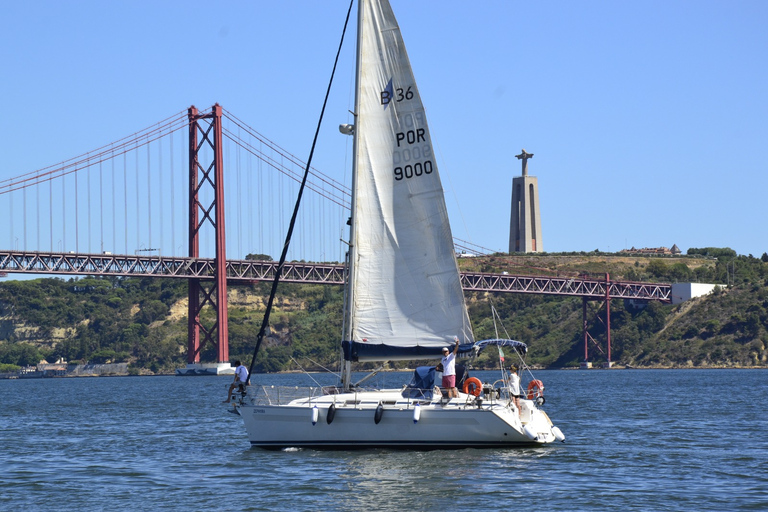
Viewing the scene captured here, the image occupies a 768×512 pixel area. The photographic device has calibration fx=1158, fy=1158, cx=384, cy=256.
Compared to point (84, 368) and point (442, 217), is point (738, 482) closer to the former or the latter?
point (442, 217)

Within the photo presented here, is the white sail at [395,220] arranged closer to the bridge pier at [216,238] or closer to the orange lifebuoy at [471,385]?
the orange lifebuoy at [471,385]

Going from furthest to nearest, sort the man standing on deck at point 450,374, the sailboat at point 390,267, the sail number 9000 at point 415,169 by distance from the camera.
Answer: the sail number 9000 at point 415,169, the sailboat at point 390,267, the man standing on deck at point 450,374

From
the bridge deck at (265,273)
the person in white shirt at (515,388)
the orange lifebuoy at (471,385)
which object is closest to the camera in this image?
the person in white shirt at (515,388)

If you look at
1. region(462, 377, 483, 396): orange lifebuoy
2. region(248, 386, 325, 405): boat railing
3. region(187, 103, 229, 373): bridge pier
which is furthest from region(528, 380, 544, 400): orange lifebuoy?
region(187, 103, 229, 373): bridge pier

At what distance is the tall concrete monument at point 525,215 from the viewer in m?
123

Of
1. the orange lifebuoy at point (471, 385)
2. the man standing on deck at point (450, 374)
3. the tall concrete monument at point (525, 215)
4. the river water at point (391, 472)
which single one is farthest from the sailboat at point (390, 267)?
the tall concrete monument at point (525, 215)

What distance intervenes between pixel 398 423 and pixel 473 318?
3222 inches

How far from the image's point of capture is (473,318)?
101m

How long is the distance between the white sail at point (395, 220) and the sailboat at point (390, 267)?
0.06 ft

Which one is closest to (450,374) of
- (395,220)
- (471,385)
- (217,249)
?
(471,385)

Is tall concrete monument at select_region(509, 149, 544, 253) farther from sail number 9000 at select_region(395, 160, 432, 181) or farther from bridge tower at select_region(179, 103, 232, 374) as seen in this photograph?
sail number 9000 at select_region(395, 160, 432, 181)

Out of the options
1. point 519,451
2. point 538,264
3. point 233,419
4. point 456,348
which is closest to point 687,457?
point 519,451

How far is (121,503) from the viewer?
17016 millimetres

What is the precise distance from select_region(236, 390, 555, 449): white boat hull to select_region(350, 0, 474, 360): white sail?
3.71 feet
